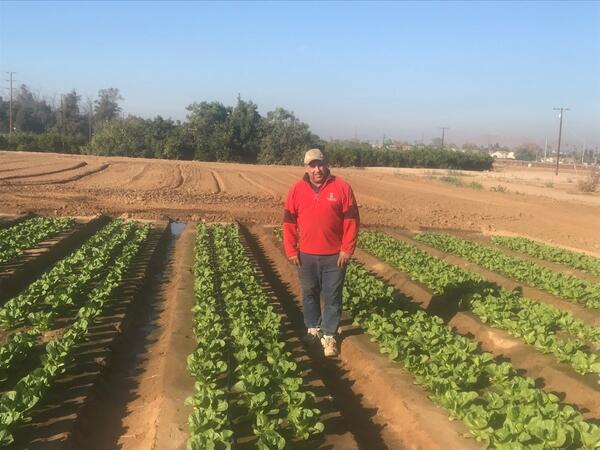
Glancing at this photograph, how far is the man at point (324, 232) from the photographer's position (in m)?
6.38

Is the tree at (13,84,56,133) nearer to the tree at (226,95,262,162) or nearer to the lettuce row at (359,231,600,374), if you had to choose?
the tree at (226,95,262,162)

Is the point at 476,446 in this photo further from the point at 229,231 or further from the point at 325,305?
the point at 229,231

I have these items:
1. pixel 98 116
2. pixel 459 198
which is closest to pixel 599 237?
pixel 459 198

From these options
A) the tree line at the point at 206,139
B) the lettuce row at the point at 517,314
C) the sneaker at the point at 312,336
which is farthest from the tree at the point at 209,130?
the sneaker at the point at 312,336

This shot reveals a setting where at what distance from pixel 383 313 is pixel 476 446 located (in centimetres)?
Answer: 321

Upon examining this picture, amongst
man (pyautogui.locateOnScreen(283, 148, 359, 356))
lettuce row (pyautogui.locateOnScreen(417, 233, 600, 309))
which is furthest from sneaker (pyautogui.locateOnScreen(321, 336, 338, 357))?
lettuce row (pyautogui.locateOnScreen(417, 233, 600, 309))

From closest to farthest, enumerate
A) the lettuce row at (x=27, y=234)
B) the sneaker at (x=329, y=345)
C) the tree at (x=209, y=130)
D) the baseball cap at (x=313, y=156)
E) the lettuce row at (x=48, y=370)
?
1. the lettuce row at (x=48, y=370)
2. the baseball cap at (x=313, y=156)
3. the sneaker at (x=329, y=345)
4. the lettuce row at (x=27, y=234)
5. the tree at (x=209, y=130)

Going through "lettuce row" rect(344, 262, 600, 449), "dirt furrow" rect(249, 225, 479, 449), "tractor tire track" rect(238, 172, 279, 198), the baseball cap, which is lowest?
"dirt furrow" rect(249, 225, 479, 449)

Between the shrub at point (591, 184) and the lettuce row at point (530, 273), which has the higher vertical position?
the shrub at point (591, 184)

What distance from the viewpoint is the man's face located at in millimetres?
6242

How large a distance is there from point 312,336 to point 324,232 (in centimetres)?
132

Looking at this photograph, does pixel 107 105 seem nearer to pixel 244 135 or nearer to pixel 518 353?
pixel 244 135

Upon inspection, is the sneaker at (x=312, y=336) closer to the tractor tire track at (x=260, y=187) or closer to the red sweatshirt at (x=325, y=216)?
the red sweatshirt at (x=325, y=216)

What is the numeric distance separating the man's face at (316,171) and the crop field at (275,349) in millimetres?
1735
